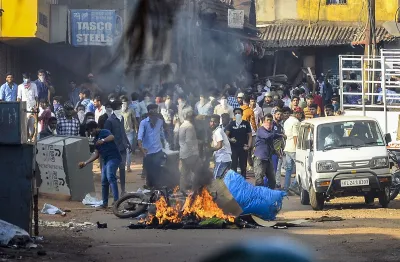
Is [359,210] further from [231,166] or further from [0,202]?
[0,202]

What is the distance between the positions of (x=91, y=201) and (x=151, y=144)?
1.53 meters

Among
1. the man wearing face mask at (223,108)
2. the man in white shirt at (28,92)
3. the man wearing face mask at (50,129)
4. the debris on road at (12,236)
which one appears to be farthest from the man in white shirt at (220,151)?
the debris on road at (12,236)

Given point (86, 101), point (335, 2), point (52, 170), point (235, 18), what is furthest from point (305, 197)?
point (335, 2)

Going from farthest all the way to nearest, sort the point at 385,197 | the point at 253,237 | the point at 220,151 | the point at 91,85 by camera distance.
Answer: the point at 91,85
the point at 220,151
the point at 385,197
the point at 253,237

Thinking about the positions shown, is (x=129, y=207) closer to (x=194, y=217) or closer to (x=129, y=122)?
(x=194, y=217)

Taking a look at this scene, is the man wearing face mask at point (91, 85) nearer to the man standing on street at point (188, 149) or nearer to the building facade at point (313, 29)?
the man standing on street at point (188, 149)

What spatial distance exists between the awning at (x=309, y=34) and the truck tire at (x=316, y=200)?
25.7 meters

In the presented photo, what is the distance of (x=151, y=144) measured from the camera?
17.0m

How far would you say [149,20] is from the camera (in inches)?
1209

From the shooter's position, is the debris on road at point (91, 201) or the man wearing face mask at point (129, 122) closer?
the debris on road at point (91, 201)

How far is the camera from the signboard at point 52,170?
56.3 ft

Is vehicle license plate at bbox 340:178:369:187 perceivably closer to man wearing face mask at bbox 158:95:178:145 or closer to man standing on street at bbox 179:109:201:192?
man standing on street at bbox 179:109:201:192

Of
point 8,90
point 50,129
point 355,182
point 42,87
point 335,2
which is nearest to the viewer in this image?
point 355,182

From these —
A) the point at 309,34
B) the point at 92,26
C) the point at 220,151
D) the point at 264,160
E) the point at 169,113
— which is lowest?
the point at 264,160
